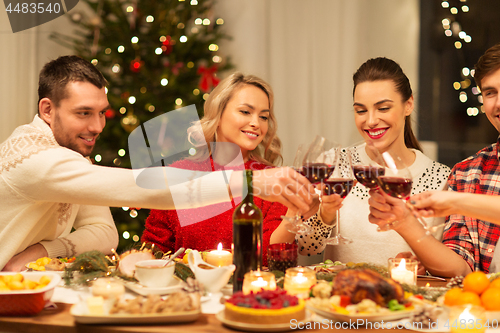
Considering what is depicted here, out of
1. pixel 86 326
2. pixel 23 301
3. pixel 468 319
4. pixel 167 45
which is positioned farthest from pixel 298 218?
pixel 167 45

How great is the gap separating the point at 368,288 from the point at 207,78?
2.89 metres

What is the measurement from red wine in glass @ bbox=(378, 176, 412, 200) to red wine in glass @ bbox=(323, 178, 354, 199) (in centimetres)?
11

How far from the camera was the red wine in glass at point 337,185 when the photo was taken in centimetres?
141

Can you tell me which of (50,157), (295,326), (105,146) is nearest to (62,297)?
→ (50,157)

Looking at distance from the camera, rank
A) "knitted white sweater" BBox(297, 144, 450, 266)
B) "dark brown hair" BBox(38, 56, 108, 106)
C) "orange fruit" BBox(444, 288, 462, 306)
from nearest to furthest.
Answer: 1. "orange fruit" BBox(444, 288, 462, 306)
2. "dark brown hair" BBox(38, 56, 108, 106)
3. "knitted white sweater" BBox(297, 144, 450, 266)

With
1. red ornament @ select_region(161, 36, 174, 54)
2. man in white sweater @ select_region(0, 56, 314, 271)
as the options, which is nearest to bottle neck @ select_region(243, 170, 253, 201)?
man in white sweater @ select_region(0, 56, 314, 271)

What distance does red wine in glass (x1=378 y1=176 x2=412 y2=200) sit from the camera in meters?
1.31

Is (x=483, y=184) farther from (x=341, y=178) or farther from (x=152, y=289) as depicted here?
(x=152, y=289)

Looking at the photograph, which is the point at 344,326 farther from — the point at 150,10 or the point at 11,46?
the point at 11,46

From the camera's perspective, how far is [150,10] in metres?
3.58

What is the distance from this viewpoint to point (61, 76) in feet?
6.37

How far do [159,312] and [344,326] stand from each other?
0.43 meters

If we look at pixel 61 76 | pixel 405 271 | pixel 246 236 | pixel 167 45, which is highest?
pixel 167 45

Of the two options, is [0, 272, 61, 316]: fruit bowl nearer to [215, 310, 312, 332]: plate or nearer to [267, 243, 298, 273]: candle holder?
[215, 310, 312, 332]: plate
